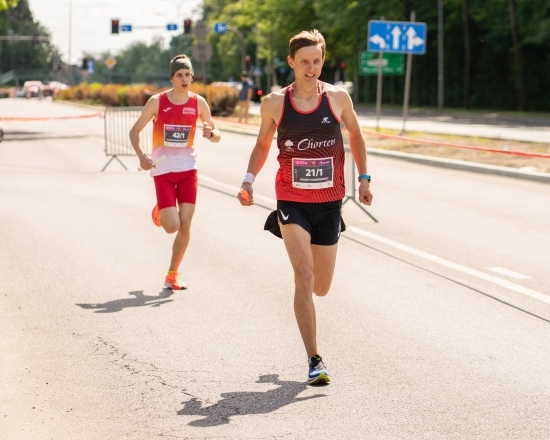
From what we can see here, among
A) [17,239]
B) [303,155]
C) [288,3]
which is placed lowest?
[17,239]

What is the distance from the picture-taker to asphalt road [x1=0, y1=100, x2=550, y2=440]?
534 centimetres

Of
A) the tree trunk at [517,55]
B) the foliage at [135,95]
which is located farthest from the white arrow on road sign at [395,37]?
the tree trunk at [517,55]

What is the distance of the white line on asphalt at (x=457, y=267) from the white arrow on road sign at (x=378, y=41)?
602 inches

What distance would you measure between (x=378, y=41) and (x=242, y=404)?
22.4m

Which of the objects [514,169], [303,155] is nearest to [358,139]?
[303,155]

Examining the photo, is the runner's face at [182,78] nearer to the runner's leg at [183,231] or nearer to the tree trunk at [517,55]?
the runner's leg at [183,231]

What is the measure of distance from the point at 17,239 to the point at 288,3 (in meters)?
75.3

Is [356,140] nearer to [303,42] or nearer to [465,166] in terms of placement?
[303,42]

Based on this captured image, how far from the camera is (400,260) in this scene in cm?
1020

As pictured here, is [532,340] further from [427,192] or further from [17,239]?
[427,192]

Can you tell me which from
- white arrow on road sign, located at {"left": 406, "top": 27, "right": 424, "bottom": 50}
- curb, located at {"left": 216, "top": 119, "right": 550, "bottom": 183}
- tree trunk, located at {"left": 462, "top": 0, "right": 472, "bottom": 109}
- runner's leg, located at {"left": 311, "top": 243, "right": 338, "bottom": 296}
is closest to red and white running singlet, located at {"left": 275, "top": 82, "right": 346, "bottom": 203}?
runner's leg, located at {"left": 311, "top": 243, "right": 338, "bottom": 296}

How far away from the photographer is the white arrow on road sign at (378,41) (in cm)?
2709

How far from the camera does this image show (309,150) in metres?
6.13

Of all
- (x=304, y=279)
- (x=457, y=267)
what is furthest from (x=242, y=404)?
(x=457, y=267)
